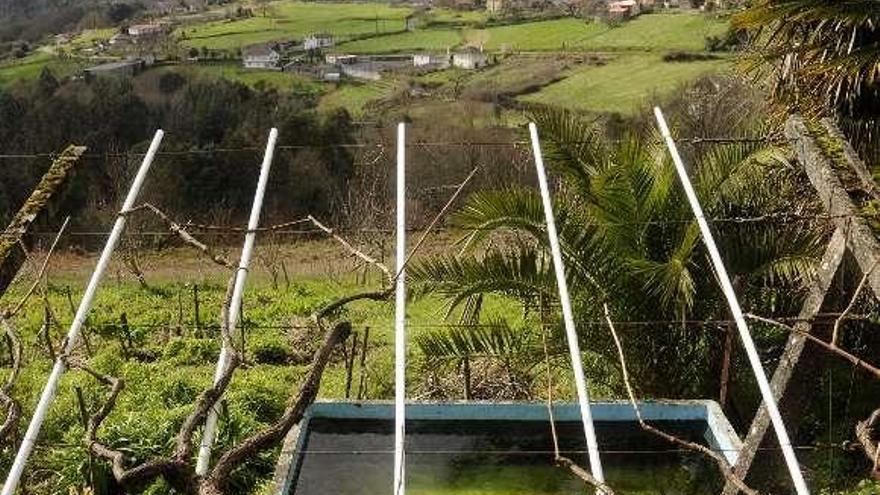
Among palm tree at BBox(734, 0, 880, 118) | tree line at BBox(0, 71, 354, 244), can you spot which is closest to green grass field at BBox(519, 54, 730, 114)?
tree line at BBox(0, 71, 354, 244)

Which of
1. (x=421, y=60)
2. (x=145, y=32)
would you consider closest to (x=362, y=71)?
(x=421, y=60)

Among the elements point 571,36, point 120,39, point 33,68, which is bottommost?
point 120,39

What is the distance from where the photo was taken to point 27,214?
4.34m

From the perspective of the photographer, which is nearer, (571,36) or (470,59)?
(470,59)

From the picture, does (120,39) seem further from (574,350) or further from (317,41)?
(574,350)

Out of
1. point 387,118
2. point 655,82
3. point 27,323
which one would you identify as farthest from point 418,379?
point 655,82

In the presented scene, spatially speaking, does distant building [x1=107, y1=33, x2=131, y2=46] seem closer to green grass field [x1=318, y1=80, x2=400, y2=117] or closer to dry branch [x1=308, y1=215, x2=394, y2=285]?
green grass field [x1=318, y1=80, x2=400, y2=117]

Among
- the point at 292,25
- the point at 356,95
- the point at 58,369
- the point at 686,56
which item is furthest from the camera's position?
the point at 292,25

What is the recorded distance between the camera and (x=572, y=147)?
22.7 ft

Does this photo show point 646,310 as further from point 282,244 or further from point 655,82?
point 655,82

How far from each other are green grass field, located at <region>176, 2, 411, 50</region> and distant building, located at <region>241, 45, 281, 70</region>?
2529 mm

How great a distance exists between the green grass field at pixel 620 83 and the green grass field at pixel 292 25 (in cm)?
1656

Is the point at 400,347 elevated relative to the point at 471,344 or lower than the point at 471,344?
elevated

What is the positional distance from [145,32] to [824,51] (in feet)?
134
